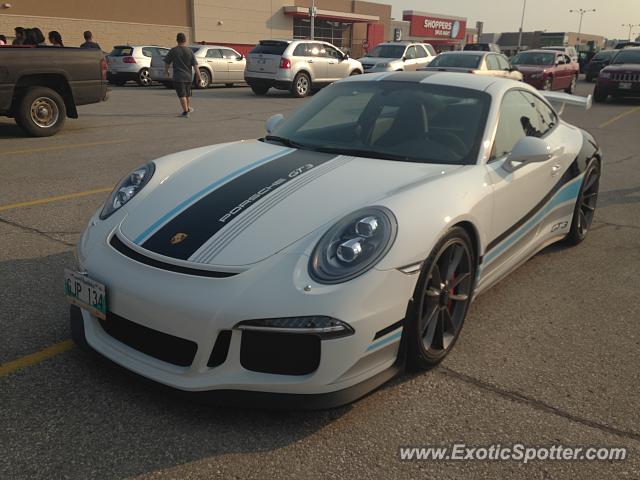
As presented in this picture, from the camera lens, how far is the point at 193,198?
9.66 feet

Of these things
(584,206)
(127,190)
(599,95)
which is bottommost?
(599,95)

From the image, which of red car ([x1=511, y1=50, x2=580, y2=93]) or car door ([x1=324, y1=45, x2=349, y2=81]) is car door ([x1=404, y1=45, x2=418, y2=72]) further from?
red car ([x1=511, y1=50, x2=580, y2=93])

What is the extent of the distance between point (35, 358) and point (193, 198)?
1107 mm

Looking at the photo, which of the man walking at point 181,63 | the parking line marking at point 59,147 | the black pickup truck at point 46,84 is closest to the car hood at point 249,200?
the parking line marking at point 59,147

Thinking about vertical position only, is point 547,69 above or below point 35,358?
above

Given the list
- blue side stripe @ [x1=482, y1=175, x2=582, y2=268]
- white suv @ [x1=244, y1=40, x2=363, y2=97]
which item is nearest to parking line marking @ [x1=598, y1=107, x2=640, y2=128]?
white suv @ [x1=244, y1=40, x2=363, y2=97]

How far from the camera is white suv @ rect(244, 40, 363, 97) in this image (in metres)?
17.3

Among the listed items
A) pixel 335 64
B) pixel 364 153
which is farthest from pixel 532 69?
pixel 364 153

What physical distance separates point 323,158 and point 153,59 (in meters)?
17.9

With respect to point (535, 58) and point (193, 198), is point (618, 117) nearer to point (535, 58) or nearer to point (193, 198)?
point (535, 58)

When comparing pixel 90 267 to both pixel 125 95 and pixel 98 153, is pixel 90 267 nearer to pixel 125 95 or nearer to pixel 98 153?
pixel 98 153

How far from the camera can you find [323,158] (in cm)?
333

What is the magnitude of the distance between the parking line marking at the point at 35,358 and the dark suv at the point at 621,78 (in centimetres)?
1868

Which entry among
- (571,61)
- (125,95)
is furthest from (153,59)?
(571,61)
